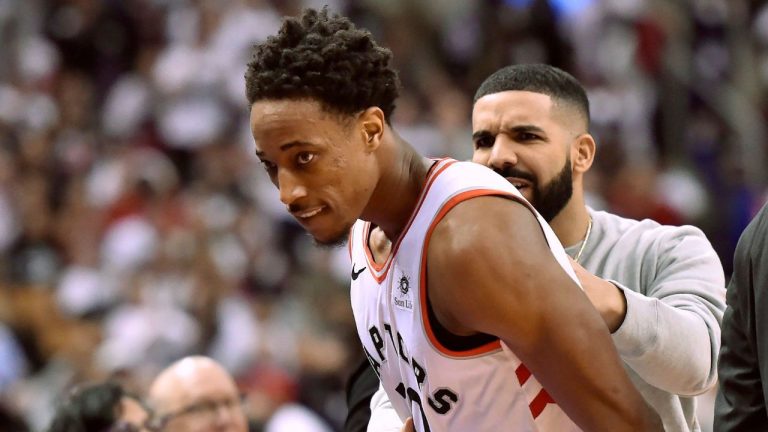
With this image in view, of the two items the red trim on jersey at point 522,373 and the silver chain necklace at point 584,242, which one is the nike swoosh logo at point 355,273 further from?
the silver chain necklace at point 584,242

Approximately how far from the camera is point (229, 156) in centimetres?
973

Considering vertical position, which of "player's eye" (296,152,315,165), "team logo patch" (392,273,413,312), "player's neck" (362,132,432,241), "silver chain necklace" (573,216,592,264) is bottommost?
"silver chain necklace" (573,216,592,264)

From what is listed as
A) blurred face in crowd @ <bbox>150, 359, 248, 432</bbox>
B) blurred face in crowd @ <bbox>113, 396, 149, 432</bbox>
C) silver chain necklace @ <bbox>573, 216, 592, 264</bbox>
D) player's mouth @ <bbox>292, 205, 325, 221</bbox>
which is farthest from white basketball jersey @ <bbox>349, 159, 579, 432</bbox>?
blurred face in crowd @ <bbox>150, 359, 248, 432</bbox>

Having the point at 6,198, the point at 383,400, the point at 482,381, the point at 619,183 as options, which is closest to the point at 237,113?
the point at 6,198

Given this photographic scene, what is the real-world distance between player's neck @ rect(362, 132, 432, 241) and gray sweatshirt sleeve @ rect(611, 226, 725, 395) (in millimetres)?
637

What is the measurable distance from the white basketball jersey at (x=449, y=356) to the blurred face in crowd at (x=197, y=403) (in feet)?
6.18

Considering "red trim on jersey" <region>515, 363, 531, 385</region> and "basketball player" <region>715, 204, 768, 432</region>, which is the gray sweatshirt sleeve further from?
"red trim on jersey" <region>515, 363, 531, 385</region>

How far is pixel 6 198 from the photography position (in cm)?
953

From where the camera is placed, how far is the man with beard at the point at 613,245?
10.5ft

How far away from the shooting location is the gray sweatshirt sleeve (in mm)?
3123

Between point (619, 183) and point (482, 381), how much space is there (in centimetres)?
657

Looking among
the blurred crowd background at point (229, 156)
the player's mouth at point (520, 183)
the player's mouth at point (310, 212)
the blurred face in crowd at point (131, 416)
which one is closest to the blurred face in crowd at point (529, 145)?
the player's mouth at point (520, 183)

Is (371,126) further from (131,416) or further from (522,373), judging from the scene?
(131,416)

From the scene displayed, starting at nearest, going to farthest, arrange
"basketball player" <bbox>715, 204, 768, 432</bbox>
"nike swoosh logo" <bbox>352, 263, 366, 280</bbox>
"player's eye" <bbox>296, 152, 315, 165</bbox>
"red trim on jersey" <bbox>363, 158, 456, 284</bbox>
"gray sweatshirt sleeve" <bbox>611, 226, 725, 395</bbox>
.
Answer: "basketball player" <bbox>715, 204, 768, 432</bbox> → "player's eye" <bbox>296, 152, 315, 165</bbox> → "red trim on jersey" <bbox>363, 158, 456, 284</bbox> → "gray sweatshirt sleeve" <bbox>611, 226, 725, 395</bbox> → "nike swoosh logo" <bbox>352, 263, 366, 280</bbox>
